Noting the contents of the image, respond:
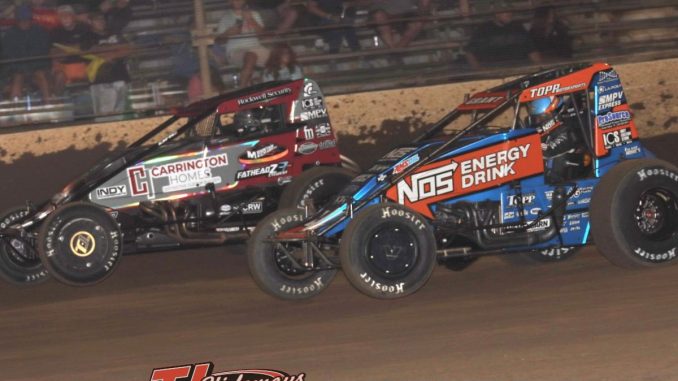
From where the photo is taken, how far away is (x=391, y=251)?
8.03 meters

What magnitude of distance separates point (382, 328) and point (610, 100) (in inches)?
106

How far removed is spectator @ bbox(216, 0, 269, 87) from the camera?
1357 centimetres

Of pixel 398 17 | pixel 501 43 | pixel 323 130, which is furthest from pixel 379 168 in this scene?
pixel 501 43

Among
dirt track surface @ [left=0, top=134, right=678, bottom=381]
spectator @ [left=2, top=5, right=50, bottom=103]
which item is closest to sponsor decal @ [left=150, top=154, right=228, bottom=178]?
dirt track surface @ [left=0, top=134, right=678, bottom=381]

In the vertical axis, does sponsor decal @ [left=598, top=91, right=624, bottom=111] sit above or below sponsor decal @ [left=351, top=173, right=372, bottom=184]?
above

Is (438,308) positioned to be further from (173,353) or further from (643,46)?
(643,46)

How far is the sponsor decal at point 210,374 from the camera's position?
631 centimetres

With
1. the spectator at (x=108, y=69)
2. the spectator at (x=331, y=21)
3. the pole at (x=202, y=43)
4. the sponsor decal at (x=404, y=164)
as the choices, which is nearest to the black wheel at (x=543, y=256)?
the sponsor decal at (x=404, y=164)

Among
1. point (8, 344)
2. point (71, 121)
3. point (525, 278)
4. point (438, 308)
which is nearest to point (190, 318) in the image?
point (8, 344)

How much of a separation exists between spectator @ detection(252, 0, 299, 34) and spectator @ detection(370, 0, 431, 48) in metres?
0.93

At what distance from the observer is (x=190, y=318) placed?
28.0 feet

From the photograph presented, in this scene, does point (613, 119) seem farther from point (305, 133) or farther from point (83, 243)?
point (83, 243)

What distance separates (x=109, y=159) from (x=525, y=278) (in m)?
3.96

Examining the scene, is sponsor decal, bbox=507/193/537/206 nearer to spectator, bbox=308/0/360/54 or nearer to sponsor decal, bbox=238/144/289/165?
sponsor decal, bbox=238/144/289/165
